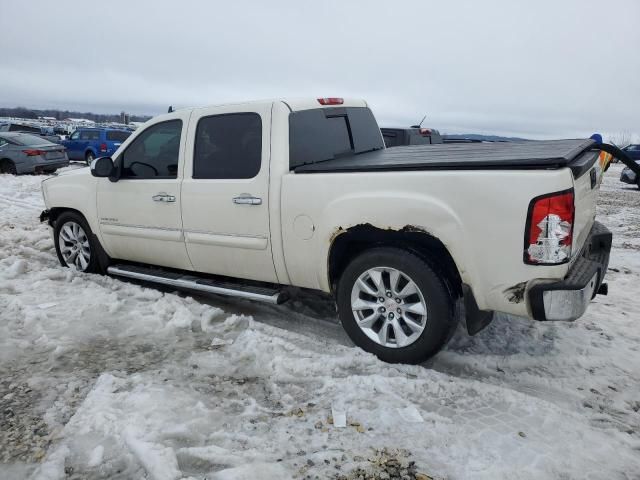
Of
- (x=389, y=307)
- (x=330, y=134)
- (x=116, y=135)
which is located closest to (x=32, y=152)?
(x=116, y=135)

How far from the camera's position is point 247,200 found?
400cm

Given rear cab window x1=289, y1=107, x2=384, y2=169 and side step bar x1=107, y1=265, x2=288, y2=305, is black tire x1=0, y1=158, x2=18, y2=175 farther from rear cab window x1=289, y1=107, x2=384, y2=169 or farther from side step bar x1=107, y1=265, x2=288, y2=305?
rear cab window x1=289, y1=107, x2=384, y2=169

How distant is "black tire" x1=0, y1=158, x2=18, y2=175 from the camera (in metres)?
15.9

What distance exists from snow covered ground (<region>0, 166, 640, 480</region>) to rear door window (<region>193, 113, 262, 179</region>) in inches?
49.4

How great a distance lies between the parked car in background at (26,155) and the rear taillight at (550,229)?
16865mm

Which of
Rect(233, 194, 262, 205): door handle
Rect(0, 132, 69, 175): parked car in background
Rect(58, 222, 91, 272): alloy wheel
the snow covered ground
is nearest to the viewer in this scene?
the snow covered ground

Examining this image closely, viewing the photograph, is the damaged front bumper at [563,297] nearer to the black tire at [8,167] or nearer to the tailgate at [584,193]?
the tailgate at [584,193]

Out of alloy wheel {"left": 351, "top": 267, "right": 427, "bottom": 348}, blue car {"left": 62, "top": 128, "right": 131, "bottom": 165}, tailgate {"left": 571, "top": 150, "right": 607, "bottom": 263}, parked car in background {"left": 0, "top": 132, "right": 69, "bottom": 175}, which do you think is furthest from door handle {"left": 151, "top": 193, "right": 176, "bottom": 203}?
blue car {"left": 62, "top": 128, "right": 131, "bottom": 165}

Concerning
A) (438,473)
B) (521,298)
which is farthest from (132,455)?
Result: (521,298)

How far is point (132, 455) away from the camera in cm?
254

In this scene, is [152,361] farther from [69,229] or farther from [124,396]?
[69,229]

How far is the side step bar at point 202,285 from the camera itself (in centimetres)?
407

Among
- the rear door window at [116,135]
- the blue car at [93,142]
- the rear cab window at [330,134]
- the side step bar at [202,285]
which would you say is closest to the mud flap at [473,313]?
the side step bar at [202,285]

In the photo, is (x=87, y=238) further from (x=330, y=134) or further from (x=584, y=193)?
(x=584, y=193)
